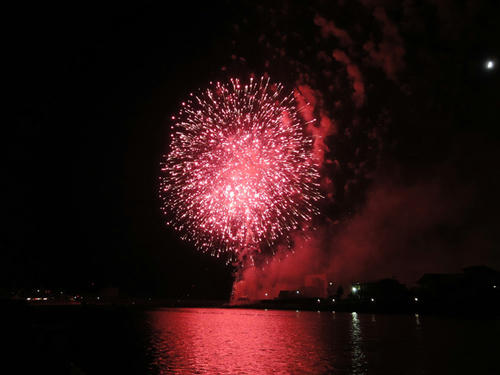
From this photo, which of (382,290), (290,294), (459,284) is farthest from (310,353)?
(290,294)

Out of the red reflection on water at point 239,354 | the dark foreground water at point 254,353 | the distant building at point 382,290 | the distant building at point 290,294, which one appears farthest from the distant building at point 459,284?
the red reflection on water at point 239,354

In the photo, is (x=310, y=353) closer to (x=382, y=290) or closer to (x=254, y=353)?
(x=254, y=353)

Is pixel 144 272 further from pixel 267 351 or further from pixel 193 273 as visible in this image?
pixel 267 351

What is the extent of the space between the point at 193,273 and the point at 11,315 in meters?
80.1

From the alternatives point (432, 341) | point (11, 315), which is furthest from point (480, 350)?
point (11, 315)

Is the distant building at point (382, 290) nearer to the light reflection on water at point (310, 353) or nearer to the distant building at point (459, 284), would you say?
the distant building at point (459, 284)

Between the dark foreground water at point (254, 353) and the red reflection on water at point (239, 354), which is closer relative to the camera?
the dark foreground water at point (254, 353)

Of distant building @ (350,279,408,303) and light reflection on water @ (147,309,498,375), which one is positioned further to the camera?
distant building @ (350,279,408,303)

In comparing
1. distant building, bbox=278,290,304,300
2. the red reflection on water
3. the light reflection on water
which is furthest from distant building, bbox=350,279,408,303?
the red reflection on water

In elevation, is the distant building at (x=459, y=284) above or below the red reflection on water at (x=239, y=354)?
above

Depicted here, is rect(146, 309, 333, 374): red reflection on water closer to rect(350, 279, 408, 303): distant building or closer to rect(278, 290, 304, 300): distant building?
rect(350, 279, 408, 303): distant building

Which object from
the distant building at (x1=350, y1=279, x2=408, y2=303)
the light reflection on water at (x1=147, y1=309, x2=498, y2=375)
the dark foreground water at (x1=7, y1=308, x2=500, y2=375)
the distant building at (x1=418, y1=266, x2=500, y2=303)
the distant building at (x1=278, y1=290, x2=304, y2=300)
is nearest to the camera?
the dark foreground water at (x1=7, y1=308, x2=500, y2=375)

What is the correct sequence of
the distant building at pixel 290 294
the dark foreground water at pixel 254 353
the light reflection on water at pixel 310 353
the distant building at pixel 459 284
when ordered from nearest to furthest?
1. the dark foreground water at pixel 254 353
2. the light reflection on water at pixel 310 353
3. the distant building at pixel 459 284
4. the distant building at pixel 290 294

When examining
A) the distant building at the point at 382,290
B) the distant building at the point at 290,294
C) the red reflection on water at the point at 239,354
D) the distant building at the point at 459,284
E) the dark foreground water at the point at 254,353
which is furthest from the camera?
the distant building at the point at 290,294
